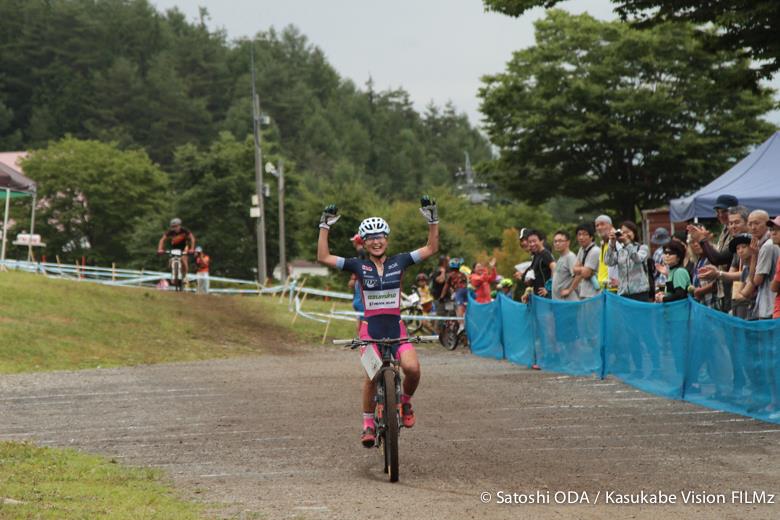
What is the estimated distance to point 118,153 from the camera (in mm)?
91062

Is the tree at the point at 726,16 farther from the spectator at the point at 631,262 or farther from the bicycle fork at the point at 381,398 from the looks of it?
the bicycle fork at the point at 381,398

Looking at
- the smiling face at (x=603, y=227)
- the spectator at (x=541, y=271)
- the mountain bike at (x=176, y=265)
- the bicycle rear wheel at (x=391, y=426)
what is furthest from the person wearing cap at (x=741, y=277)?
the mountain bike at (x=176, y=265)

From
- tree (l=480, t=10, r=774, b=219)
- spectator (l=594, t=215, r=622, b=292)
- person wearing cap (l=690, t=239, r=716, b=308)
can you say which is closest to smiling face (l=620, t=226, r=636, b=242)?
spectator (l=594, t=215, r=622, b=292)

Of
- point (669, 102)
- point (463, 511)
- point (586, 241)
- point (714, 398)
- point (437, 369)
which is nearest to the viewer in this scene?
point (463, 511)

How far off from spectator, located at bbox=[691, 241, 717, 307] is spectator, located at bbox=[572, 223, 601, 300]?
9.63 feet

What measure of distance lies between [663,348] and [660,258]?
2.74 metres

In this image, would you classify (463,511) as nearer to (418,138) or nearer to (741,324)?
(741,324)

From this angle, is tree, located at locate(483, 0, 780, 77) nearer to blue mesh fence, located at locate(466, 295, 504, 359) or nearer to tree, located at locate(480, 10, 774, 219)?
blue mesh fence, located at locate(466, 295, 504, 359)

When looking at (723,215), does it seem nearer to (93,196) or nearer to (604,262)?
(604,262)

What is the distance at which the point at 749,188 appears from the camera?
21.4m

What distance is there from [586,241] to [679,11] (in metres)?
3.61

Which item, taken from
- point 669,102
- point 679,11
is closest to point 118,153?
point 669,102

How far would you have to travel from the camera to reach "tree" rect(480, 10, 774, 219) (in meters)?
53.6

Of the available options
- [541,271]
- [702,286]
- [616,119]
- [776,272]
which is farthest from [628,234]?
[616,119]
